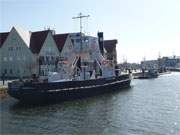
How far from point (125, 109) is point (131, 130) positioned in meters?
8.44

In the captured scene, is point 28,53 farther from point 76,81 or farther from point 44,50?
point 76,81

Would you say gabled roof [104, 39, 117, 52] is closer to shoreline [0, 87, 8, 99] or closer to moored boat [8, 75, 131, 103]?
moored boat [8, 75, 131, 103]

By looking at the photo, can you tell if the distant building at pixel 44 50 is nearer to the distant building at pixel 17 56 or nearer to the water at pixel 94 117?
the distant building at pixel 17 56

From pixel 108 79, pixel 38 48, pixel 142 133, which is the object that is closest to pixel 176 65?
pixel 38 48

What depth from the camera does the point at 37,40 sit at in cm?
6406

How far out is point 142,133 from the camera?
69.7 ft

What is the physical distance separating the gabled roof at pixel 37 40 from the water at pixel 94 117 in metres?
27.3

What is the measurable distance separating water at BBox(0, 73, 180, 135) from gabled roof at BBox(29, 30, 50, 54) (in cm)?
2733

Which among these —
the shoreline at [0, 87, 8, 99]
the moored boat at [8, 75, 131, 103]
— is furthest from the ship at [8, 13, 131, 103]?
the shoreline at [0, 87, 8, 99]

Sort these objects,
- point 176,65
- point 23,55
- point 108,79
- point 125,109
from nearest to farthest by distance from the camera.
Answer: point 125,109
point 108,79
point 23,55
point 176,65

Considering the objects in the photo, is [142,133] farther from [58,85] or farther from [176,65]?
[176,65]

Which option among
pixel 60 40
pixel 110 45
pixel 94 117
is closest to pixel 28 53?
pixel 60 40

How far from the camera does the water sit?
2227 centimetres

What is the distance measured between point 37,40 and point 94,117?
39542 mm
